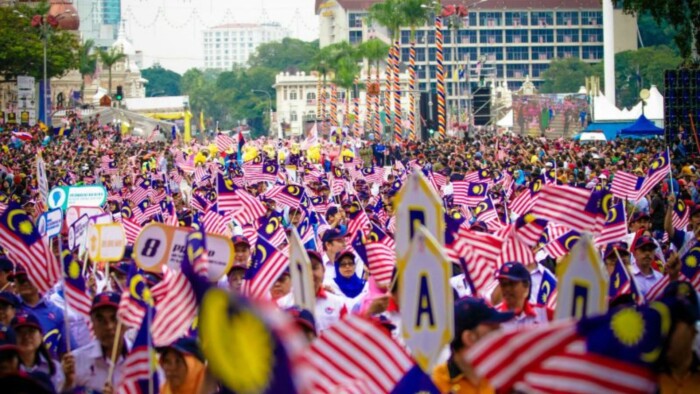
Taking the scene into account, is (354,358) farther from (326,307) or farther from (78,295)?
(78,295)

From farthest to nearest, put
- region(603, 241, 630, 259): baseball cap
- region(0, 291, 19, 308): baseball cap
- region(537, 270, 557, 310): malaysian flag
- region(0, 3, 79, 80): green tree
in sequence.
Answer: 1. region(0, 3, 79, 80): green tree
2. region(603, 241, 630, 259): baseball cap
3. region(537, 270, 557, 310): malaysian flag
4. region(0, 291, 19, 308): baseball cap

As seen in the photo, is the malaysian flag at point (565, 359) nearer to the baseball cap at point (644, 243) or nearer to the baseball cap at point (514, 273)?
the baseball cap at point (514, 273)

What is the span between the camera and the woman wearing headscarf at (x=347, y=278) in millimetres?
10359

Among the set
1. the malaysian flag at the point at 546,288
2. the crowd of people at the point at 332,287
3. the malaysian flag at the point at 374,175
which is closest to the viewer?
the crowd of people at the point at 332,287

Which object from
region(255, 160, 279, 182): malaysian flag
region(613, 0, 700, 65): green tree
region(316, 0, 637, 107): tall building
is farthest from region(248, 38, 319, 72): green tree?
region(255, 160, 279, 182): malaysian flag

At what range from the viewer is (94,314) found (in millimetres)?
7688

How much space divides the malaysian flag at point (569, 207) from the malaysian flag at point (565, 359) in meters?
5.56

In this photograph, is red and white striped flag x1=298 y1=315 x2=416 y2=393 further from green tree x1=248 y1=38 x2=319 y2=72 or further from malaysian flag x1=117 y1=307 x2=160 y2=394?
green tree x1=248 y1=38 x2=319 y2=72

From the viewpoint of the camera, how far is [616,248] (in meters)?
10.3

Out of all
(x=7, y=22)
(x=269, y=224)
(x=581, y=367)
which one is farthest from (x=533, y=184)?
(x=7, y=22)

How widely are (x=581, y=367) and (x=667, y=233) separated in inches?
392

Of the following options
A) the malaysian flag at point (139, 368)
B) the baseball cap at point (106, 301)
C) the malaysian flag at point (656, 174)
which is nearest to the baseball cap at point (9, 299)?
the baseball cap at point (106, 301)

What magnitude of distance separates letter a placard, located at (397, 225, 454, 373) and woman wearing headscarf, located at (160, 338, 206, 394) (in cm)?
113

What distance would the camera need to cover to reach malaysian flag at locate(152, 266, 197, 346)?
721 centimetres
